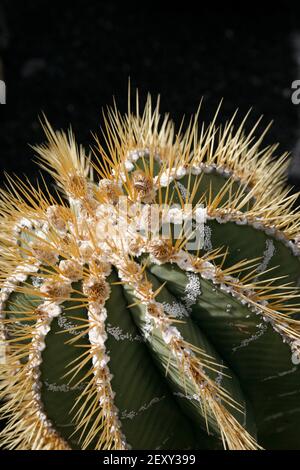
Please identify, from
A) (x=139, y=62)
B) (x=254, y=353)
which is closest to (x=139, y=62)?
(x=139, y=62)

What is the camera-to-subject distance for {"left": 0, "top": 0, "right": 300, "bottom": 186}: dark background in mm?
2564

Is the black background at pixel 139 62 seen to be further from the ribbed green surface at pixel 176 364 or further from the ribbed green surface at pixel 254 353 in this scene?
the ribbed green surface at pixel 176 364

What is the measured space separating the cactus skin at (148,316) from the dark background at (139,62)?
4.17ft

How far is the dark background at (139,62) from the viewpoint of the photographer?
256 centimetres

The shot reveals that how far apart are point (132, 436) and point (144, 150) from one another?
483 mm

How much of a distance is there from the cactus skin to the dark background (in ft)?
4.17

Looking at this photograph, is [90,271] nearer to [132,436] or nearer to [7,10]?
[132,436]

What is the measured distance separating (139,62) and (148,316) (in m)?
1.83

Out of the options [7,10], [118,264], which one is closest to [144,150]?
[118,264]

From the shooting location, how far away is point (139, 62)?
8.89ft

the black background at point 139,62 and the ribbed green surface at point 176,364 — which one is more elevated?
the black background at point 139,62

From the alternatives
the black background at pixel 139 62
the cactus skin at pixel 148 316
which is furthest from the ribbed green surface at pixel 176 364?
the black background at pixel 139 62

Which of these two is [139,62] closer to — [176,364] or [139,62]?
[139,62]

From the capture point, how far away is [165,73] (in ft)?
8.77
